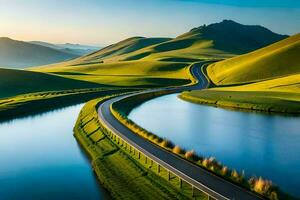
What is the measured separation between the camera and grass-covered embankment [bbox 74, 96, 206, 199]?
110 feet

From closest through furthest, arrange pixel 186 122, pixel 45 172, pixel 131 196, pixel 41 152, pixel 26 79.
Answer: pixel 131 196
pixel 45 172
pixel 41 152
pixel 186 122
pixel 26 79

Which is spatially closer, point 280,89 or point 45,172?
point 45,172

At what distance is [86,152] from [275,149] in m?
24.2

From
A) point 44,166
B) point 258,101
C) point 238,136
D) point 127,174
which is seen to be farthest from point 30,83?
point 127,174

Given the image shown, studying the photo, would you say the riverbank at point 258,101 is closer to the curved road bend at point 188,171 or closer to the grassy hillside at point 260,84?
the grassy hillside at point 260,84

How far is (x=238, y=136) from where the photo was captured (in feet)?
177

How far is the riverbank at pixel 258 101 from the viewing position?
7375 cm

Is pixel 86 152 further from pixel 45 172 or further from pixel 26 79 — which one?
pixel 26 79

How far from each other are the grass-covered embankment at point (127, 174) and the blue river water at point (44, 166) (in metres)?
1.22

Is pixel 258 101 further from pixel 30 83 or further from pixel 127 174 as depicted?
pixel 30 83

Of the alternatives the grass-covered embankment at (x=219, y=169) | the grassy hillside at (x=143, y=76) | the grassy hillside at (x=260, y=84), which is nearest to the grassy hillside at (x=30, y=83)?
the grassy hillside at (x=143, y=76)

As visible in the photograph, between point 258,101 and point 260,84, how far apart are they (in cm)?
3577

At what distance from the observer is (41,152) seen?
173 feet

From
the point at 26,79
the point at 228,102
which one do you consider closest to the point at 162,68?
the point at 26,79
